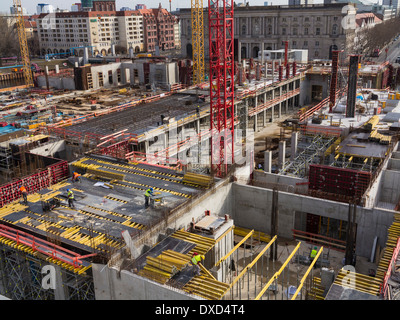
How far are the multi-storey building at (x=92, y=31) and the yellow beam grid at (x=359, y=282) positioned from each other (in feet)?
415

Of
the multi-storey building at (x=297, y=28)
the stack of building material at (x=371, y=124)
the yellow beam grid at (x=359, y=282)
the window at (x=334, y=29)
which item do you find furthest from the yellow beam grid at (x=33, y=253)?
the window at (x=334, y=29)

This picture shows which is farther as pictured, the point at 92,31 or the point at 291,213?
the point at 92,31

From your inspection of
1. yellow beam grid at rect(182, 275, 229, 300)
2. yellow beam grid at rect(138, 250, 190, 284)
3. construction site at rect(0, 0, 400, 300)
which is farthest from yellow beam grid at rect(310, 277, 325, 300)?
yellow beam grid at rect(138, 250, 190, 284)

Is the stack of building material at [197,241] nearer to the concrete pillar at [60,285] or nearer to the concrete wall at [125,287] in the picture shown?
the concrete wall at [125,287]

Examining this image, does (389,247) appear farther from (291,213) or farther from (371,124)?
(371,124)

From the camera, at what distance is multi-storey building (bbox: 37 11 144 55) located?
133575 millimetres

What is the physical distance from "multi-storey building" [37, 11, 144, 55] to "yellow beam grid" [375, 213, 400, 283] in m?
124

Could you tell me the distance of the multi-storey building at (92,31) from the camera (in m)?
134

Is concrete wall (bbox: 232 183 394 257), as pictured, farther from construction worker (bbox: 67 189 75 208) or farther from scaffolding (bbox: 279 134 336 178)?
construction worker (bbox: 67 189 75 208)

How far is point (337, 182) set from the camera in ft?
88.3

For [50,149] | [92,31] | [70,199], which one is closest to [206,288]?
[70,199]

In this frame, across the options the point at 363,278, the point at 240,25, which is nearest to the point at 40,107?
the point at 363,278

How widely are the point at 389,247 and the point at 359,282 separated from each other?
4.02 m

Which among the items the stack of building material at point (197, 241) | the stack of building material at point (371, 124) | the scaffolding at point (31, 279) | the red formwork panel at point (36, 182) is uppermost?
the stack of building material at point (371, 124)
